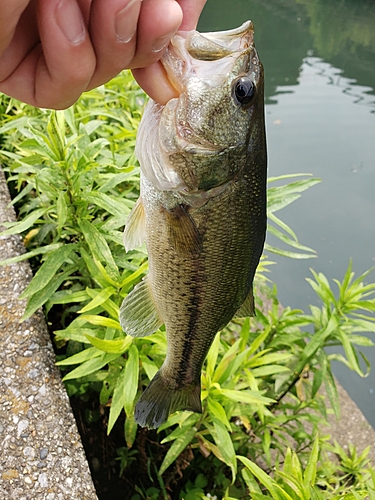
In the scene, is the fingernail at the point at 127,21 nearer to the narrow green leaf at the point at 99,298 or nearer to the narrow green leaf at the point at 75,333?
the narrow green leaf at the point at 99,298

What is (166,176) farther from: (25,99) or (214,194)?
(25,99)

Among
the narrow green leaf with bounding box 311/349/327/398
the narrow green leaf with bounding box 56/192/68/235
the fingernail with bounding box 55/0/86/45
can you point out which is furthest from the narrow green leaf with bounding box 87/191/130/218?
the narrow green leaf with bounding box 311/349/327/398

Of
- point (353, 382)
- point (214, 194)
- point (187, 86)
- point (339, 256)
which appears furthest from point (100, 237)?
point (339, 256)

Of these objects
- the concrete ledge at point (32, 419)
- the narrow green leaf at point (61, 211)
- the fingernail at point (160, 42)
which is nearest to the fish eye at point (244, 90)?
the fingernail at point (160, 42)

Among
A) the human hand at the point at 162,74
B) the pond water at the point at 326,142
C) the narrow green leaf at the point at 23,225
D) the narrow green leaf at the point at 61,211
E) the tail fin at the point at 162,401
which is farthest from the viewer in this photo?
the pond water at the point at 326,142

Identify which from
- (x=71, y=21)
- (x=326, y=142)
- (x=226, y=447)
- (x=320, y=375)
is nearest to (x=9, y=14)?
(x=71, y=21)

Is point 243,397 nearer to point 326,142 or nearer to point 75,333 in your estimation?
point 75,333
